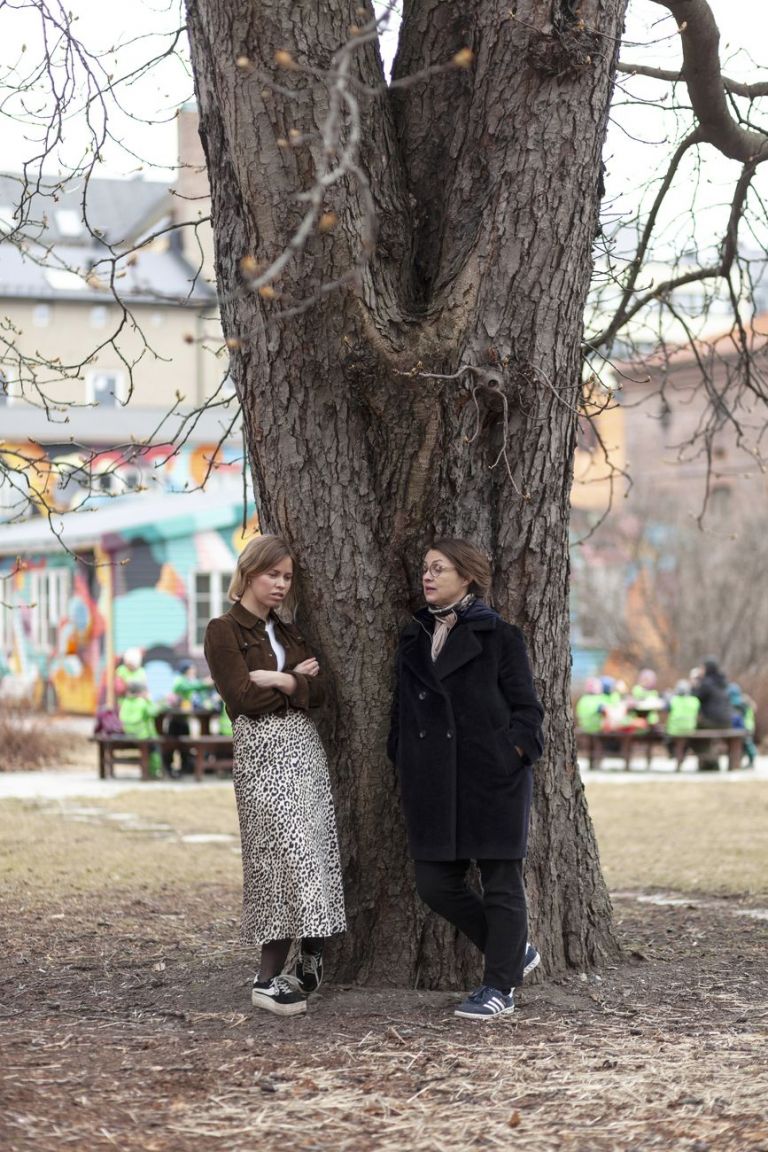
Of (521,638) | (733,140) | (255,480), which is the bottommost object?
(521,638)

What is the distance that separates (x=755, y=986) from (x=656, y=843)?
21.0 ft

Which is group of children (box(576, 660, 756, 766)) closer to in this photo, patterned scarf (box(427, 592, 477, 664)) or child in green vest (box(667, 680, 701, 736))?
child in green vest (box(667, 680, 701, 736))

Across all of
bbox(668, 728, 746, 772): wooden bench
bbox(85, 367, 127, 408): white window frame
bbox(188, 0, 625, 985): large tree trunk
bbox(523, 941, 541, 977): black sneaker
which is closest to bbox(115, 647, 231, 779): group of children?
bbox(668, 728, 746, 772): wooden bench

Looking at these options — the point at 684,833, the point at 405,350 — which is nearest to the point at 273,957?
the point at 405,350

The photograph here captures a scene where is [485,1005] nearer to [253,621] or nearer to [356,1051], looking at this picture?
[356,1051]

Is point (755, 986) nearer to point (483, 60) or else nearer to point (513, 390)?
point (513, 390)

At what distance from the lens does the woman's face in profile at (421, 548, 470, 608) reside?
19.6 ft

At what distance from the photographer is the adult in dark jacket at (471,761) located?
586 cm

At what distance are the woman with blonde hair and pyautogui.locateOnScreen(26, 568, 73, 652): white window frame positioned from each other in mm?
23933

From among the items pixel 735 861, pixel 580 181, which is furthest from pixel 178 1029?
pixel 735 861

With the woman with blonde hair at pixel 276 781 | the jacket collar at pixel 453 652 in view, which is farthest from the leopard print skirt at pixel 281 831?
the jacket collar at pixel 453 652

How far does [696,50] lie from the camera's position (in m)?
8.10

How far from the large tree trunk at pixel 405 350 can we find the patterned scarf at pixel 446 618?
0.32m

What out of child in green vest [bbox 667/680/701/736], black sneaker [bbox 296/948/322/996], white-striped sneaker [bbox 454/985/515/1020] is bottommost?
white-striped sneaker [bbox 454/985/515/1020]
